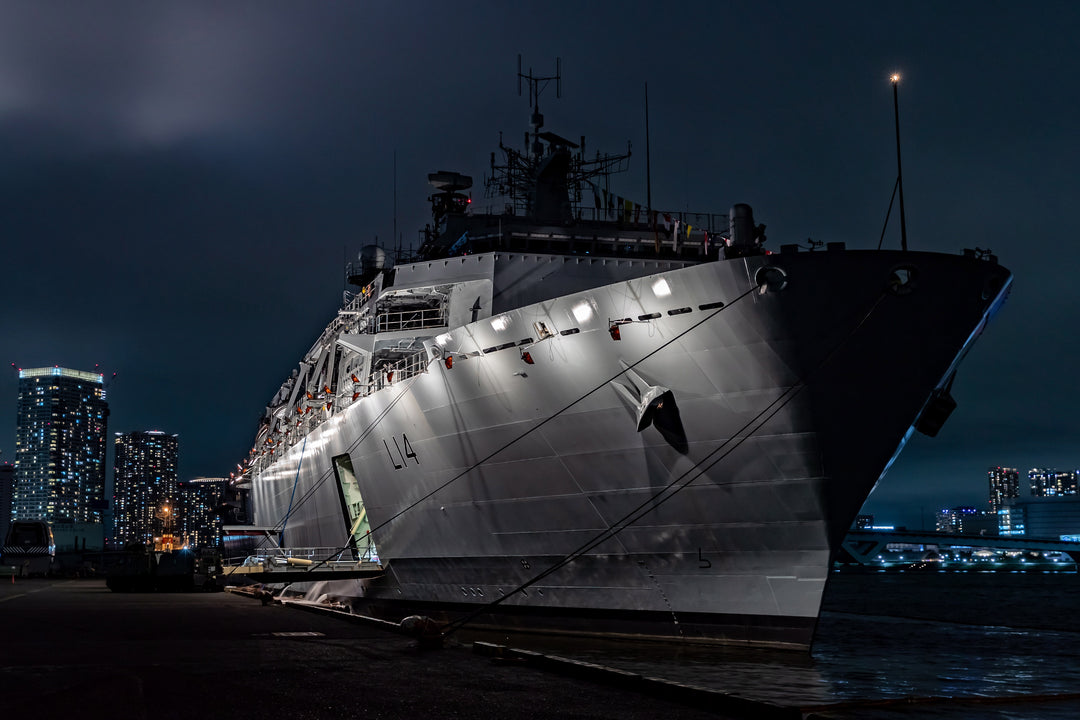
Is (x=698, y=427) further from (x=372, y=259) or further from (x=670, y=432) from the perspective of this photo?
(x=372, y=259)

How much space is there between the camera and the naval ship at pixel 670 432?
13117 millimetres

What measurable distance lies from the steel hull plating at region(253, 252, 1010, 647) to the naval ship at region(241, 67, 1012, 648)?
1.2 inches

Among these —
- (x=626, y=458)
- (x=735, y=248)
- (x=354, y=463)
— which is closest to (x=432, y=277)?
(x=354, y=463)

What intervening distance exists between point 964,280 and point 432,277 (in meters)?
11.6

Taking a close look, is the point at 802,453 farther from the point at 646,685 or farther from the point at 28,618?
the point at 28,618

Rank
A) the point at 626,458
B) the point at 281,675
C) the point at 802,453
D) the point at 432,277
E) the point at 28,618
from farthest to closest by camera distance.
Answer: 1. the point at 432,277
2. the point at 28,618
3. the point at 626,458
4. the point at 802,453
5. the point at 281,675

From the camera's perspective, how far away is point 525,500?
16.0 metres

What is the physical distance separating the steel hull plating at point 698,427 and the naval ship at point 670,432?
30 mm

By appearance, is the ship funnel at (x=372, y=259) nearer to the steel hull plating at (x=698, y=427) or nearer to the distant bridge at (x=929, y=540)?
the steel hull plating at (x=698, y=427)

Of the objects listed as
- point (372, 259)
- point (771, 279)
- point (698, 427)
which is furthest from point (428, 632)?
point (372, 259)

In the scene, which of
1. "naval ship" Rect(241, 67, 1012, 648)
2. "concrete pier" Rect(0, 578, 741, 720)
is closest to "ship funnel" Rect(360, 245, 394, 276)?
"naval ship" Rect(241, 67, 1012, 648)

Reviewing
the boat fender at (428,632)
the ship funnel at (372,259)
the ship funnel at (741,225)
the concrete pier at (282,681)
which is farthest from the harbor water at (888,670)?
the ship funnel at (372,259)

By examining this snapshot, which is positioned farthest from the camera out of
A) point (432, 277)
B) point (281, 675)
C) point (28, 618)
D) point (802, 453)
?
point (432, 277)

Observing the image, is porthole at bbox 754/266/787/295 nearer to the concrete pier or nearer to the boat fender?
the concrete pier
